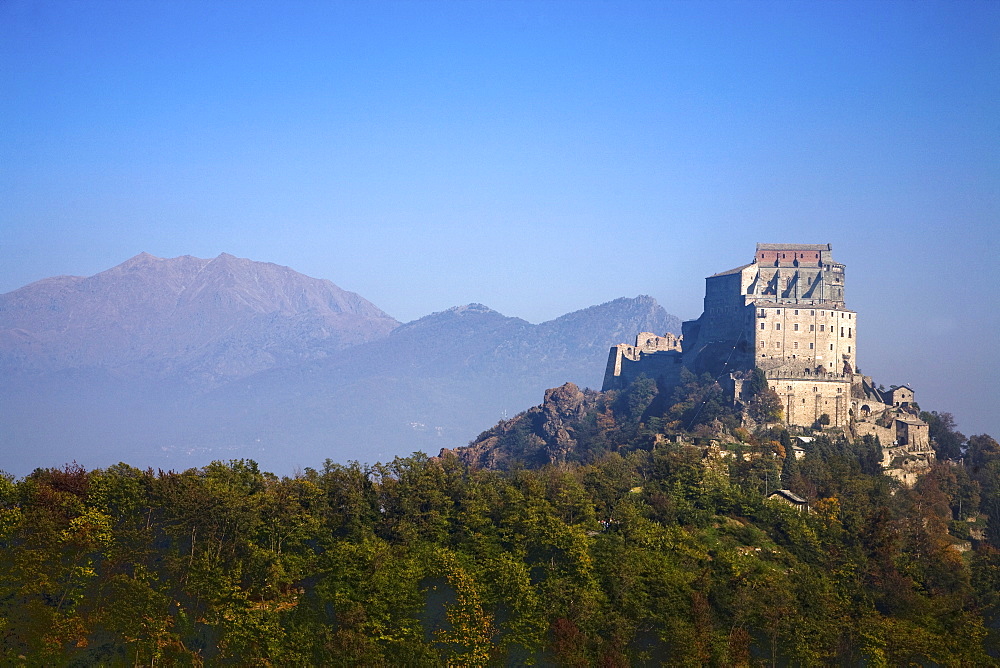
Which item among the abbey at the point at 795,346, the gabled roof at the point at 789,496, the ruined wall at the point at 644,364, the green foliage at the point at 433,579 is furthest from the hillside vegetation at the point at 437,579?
the ruined wall at the point at 644,364

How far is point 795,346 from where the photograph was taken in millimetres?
92875

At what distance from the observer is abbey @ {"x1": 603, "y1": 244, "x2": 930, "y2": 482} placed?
88375mm

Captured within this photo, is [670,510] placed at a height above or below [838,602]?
above

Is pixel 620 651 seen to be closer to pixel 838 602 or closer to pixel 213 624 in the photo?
pixel 838 602

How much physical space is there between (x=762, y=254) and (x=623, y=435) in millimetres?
23328

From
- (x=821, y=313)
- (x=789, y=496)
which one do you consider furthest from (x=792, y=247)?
(x=789, y=496)

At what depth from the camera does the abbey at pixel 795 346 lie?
290 ft

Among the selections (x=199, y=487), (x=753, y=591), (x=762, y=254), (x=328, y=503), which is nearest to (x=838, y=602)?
(x=753, y=591)

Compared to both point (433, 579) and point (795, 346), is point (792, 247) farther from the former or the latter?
point (433, 579)

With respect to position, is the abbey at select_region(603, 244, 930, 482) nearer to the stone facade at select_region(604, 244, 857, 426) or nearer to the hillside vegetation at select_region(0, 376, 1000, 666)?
the stone facade at select_region(604, 244, 857, 426)

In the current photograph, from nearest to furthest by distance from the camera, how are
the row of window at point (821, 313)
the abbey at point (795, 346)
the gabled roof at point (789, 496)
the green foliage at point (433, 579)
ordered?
the green foliage at point (433, 579), the gabled roof at point (789, 496), the abbey at point (795, 346), the row of window at point (821, 313)

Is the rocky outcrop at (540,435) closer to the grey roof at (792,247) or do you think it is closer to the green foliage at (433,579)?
the grey roof at (792,247)

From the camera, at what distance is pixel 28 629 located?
3781cm

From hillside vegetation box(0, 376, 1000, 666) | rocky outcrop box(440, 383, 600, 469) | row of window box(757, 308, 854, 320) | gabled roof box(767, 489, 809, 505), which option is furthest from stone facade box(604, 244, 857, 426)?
hillside vegetation box(0, 376, 1000, 666)
